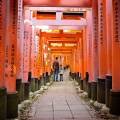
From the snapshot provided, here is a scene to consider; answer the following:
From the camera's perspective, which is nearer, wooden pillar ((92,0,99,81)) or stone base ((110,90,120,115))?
stone base ((110,90,120,115))

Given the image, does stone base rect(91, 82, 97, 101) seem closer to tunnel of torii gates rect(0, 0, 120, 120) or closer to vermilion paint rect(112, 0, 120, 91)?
tunnel of torii gates rect(0, 0, 120, 120)

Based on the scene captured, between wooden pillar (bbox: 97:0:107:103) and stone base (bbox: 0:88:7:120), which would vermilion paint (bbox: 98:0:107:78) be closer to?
wooden pillar (bbox: 97:0:107:103)

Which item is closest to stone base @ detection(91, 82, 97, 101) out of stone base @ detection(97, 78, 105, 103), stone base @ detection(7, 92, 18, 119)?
stone base @ detection(97, 78, 105, 103)

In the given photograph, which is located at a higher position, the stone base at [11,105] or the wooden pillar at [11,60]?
the wooden pillar at [11,60]

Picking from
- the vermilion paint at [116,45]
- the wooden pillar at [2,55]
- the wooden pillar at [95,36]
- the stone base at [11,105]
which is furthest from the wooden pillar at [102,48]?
the wooden pillar at [2,55]

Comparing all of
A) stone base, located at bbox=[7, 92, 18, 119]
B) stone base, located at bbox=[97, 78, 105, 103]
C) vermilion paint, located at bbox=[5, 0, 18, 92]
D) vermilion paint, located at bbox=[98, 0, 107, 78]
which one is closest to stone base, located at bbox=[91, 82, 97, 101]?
stone base, located at bbox=[97, 78, 105, 103]

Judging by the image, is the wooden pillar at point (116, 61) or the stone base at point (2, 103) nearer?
the stone base at point (2, 103)

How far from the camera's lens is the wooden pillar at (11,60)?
8289 mm

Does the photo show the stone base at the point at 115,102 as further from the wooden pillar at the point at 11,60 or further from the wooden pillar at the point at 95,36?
the wooden pillar at the point at 95,36

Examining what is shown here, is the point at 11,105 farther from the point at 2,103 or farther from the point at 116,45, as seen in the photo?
the point at 116,45

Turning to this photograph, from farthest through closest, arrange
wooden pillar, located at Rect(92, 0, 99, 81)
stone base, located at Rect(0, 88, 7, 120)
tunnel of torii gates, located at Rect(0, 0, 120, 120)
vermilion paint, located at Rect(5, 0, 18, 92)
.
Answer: wooden pillar, located at Rect(92, 0, 99, 81) < vermilion paint, located at Rect(5, 0, 18, 92) < tunnel of torii gates, located at Rect(0, 0, 120, 120) < stone base, located at Rect(0, 88, 7, 120)

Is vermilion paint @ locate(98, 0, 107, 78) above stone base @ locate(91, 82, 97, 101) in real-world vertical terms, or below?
above

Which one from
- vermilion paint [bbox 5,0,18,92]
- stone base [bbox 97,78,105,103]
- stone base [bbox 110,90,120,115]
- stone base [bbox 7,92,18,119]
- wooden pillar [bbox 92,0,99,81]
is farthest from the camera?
wooden pillar [bbox 92,0,99,81]

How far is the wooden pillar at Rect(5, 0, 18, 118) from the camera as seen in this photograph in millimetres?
8289
